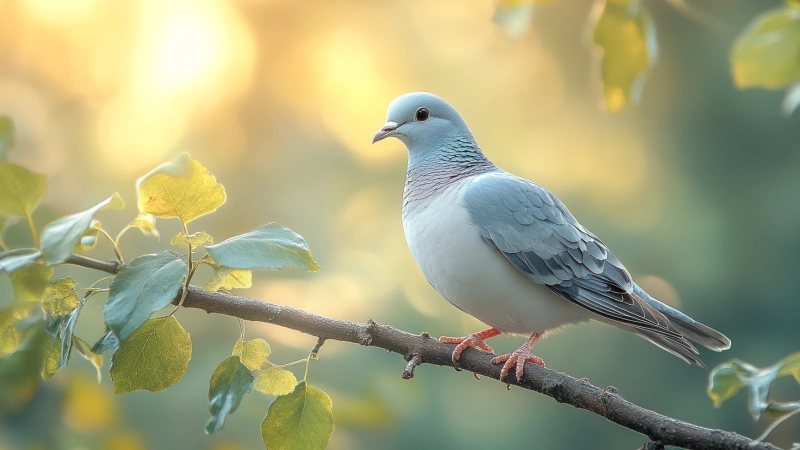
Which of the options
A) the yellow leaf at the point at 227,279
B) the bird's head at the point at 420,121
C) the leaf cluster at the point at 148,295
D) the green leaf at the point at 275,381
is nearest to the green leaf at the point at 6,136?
the leaf cluster at the point at 148,295

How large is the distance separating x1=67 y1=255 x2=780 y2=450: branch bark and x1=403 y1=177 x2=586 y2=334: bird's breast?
0.50 feet

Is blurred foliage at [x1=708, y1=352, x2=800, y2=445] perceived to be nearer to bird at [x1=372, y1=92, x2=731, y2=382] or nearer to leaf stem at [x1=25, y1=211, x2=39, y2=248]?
bird at [x1=372, y1=92, x2=731, y2=382]

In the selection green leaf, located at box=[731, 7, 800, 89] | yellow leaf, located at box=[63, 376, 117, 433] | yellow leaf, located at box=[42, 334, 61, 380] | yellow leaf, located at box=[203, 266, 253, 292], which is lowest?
yellow leaf, located at box=[63, 376, 117, 433]

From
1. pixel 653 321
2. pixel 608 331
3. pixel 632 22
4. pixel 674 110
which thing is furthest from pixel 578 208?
pixel 632 22

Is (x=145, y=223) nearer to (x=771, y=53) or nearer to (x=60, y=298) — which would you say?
(x=60, y=298)

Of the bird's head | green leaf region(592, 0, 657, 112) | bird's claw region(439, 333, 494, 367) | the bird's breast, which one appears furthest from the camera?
the bird's head

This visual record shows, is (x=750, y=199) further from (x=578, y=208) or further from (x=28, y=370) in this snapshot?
(x=28, y=370)

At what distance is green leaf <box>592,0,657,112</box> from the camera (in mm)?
429

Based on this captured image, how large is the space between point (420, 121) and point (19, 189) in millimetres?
828

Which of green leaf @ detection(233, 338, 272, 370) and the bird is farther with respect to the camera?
the bird

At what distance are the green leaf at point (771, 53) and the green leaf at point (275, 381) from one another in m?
0.48

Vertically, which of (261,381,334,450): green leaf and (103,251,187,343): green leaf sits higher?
(103,251,187,343): green leaf

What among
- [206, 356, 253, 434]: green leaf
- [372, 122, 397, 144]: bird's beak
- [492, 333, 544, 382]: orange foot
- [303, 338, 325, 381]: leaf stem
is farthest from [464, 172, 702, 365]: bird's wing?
[206, 356, 253, 434]: green leaf

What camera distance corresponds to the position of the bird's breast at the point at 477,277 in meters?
1.01
